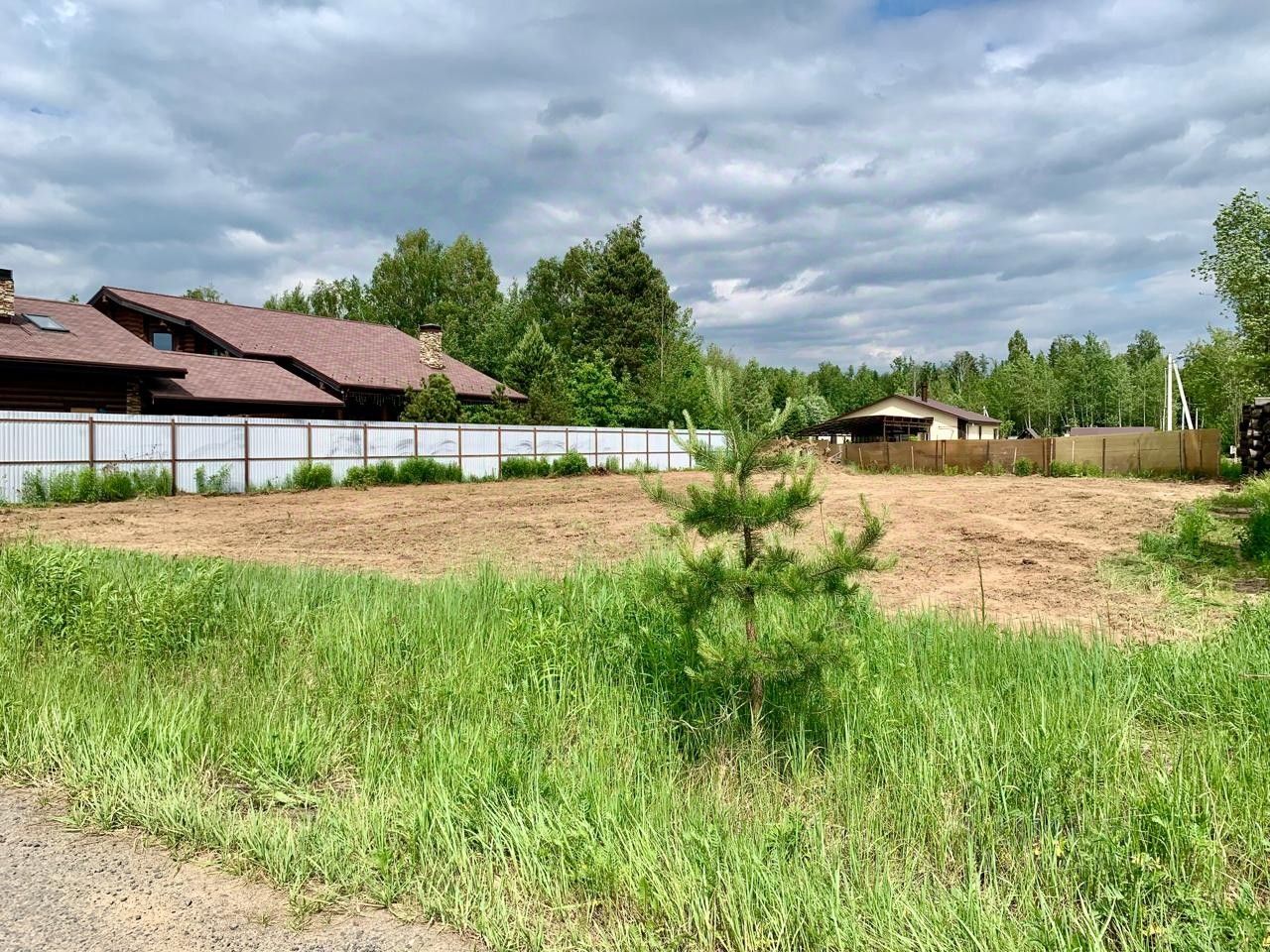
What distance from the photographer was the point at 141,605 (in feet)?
17.7

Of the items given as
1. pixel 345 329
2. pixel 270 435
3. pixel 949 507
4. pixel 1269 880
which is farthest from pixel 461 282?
pixel 1269 880

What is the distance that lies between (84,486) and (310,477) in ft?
19.0

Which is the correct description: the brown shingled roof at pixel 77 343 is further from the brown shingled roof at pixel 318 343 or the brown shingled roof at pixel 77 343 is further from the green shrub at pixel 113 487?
the brown shingled roof at pixel 318 343

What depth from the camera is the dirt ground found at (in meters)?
8.01

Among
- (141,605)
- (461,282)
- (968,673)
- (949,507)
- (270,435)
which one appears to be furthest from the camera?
(461,282)

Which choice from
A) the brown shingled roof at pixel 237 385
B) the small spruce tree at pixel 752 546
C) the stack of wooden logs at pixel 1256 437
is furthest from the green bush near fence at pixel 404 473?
the stack of wooden logs at pixel 1256 437

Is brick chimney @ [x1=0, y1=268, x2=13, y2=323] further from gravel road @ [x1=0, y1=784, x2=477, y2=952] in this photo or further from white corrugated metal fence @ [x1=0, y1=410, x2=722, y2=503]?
gravel road @ [x1=0, y1=784, x2=477, y2=952]

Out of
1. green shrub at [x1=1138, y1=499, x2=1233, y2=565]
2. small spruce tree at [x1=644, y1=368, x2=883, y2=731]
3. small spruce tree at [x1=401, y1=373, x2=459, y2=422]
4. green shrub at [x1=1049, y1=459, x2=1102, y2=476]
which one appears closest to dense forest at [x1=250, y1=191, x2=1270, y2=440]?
small spruce tree at [x1=401, y1=373, x2=459, y2=422]

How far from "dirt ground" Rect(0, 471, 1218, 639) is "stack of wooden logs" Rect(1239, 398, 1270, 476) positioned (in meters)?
1.36

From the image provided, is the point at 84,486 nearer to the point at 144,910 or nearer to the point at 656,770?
the point at 144,910

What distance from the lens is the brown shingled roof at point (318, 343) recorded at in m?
28.9

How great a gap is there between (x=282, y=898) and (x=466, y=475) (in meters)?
25.4

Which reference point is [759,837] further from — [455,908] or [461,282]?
[461,282]

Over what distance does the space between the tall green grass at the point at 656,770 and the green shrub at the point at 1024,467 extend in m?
29.0
